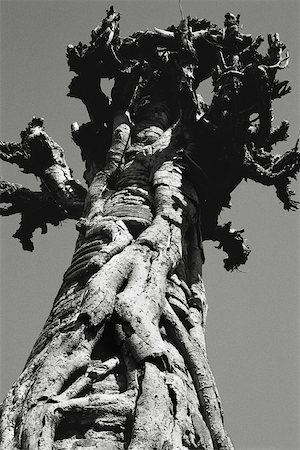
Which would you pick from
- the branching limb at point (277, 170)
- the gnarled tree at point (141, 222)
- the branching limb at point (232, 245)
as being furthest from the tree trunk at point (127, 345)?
the branching limb at point (232, 245)

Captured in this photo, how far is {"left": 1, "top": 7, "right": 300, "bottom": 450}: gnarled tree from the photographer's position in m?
3.37

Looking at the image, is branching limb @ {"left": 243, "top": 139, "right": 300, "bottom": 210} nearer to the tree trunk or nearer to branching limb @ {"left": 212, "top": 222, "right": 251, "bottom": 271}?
branching limb @ {"left": 212, "top": 222, "right": 251, "bottom": 271}

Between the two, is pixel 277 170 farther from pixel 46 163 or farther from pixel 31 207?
pixel 31 207

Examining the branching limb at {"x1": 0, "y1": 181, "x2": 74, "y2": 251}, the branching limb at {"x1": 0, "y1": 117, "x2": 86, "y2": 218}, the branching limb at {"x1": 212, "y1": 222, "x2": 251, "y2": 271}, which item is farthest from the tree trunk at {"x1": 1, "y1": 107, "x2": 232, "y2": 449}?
the branching limb at {"x1": 0, "y1": 181, "x2": 74, "y2": 251}

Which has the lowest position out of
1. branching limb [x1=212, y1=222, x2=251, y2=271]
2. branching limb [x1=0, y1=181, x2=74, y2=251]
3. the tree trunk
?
the tree trunk

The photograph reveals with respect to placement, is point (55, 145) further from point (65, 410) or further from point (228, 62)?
point (65, 410)

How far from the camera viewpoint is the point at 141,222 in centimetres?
566

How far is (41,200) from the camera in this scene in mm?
7965

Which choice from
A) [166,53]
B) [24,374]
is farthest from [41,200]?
[24,374]

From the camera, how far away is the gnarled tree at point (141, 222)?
133 inches

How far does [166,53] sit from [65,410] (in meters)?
7.38

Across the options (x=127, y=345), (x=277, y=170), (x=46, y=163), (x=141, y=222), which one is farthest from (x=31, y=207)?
(x=127, y=345)

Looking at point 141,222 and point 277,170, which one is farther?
point 277,170

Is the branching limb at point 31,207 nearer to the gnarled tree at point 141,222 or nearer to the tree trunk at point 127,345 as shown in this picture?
the gnarled tree at point 141,222
